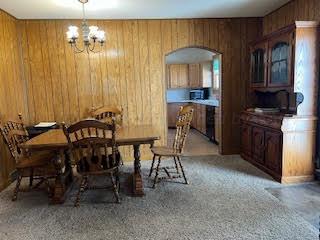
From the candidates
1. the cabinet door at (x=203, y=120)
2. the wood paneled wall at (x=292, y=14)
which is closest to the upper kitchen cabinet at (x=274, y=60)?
the wood paneled wall at (x=292, y=14)

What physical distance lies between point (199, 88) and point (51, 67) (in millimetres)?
4866

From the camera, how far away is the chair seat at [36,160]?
9.60 feet

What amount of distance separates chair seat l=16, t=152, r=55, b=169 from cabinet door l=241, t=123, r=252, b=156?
2969mm

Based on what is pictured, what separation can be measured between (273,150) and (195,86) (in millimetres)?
4896

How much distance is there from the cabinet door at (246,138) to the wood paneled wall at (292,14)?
170 cm

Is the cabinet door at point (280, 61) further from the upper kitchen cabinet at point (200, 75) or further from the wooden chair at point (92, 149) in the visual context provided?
the upper kitchen cabinet at point (200, 75)

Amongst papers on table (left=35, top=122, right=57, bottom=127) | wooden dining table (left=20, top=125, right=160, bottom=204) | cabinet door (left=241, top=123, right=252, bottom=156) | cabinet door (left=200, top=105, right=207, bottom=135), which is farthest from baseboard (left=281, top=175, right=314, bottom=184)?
papers on table (left=35, top=122, right=57, bottom=127)

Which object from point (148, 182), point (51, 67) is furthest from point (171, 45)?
point (148, 182)

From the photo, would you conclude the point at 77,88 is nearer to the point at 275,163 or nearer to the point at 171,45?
the point at 171,45

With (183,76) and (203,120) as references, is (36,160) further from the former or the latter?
(183,76)

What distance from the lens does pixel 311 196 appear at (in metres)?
2.91

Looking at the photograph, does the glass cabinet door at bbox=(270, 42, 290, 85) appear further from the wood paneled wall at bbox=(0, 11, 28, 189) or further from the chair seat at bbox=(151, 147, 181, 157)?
the wood paneled wall at bbox=(0, 11, 28, 189)

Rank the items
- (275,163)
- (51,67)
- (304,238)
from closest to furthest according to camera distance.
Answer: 1. (304,238)
2. (275,163)
3. (51,67)

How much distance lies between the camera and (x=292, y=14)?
370 cm
